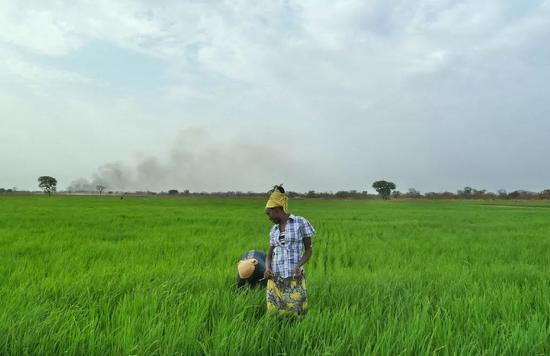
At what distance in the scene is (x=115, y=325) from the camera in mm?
3113

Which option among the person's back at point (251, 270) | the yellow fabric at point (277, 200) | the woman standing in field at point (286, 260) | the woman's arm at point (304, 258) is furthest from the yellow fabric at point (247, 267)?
the yellow fabric at point (277, 200)

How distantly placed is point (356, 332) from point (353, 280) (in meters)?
2.29

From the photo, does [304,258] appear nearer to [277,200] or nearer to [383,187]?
[277,200]

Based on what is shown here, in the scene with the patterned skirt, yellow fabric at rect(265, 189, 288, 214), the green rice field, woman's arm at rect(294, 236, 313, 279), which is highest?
yellow fabric at rect(265, 189, 288, 214)

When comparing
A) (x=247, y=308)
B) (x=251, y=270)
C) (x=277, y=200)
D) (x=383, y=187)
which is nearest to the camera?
(x=277, y=200)

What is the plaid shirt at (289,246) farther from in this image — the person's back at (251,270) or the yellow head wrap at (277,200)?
the person's back at (251,270)

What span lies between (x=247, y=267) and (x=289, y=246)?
1.03 m

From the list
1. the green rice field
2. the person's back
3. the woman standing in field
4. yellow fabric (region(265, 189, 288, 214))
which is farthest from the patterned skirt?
the person's back

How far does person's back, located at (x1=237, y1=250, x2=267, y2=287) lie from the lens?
4.10 meters

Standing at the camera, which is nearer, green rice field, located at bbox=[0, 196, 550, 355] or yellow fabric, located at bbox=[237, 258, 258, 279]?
green rice field, located at bbox=[0, 196, 550, 355]

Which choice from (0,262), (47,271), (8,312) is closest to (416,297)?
(8,312)

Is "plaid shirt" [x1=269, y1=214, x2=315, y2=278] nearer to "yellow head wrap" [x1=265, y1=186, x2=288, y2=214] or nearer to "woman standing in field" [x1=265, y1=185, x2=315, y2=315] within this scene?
"woman standing in field" [x1=265, y1=185, x2=315, y2=315]

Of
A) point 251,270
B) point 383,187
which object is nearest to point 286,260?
point 251,270

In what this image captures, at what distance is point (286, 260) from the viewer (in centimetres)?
321
